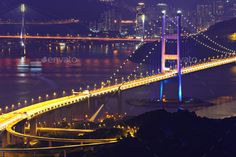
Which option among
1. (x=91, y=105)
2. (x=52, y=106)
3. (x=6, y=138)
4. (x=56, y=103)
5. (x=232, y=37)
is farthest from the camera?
(x=232, y=37)

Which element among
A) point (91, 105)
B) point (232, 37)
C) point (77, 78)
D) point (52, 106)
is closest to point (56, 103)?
point (52, 106)

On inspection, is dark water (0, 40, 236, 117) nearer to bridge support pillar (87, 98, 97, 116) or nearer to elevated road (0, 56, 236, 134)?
bridge support pillar (87, 98, 97, 116)

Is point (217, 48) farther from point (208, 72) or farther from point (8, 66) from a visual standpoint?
point (8, 66)

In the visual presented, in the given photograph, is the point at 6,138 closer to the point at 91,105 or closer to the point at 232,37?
the point at 91,105

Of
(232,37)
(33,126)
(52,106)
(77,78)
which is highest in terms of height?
(232,37)

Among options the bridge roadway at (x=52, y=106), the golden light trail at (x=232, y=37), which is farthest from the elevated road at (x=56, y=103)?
the golden light trail at (x=232, y=37)

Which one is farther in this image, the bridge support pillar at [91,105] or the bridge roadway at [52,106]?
the bridge support pillar at [91,105]

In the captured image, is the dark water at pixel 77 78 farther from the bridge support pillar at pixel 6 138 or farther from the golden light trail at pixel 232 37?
the bridge support pillar at pixel 6 138

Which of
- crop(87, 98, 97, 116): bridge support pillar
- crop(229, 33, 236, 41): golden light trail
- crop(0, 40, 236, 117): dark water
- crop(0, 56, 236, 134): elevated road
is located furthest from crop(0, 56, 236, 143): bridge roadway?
crop(229, 33, 236, 41): golden light trail
